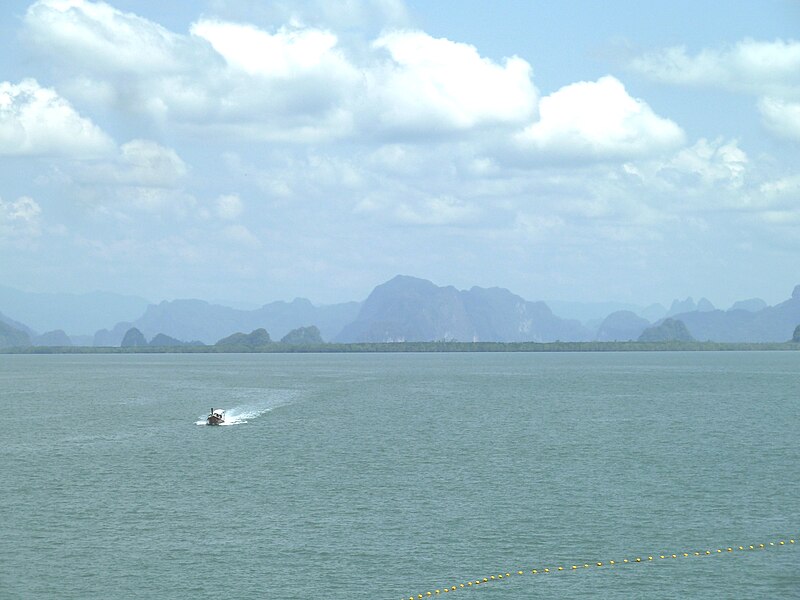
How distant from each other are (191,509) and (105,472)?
23015 millimetres

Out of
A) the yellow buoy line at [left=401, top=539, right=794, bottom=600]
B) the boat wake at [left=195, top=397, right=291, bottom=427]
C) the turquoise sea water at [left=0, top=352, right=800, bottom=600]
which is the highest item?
the boat wake at [left=195, top=397, right=291, bottom=427]

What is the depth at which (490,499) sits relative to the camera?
83750 millimetres

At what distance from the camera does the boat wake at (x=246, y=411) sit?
155 metres

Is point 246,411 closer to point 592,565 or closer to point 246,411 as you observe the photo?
point 246,411

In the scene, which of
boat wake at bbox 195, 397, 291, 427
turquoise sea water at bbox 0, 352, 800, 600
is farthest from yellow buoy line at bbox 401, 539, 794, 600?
boat wake at bbox 195, 397, 291, 427

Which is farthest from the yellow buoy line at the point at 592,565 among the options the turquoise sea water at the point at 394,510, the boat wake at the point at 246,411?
the boat wake at the point at 246,411

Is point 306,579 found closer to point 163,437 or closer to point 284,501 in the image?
point 284,501

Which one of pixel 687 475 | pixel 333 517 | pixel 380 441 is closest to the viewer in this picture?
pixel 333 517

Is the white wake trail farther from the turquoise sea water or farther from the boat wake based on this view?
the turquoise sea water

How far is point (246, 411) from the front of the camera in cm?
17500

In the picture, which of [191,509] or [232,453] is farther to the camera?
[232,453]

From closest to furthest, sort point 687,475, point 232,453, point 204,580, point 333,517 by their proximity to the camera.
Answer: point 204,580 < point 333,517 < point 687,475 < point 232,453

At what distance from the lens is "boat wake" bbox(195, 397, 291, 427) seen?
509ft

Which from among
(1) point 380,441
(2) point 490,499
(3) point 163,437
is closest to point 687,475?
(2) point 490,499
